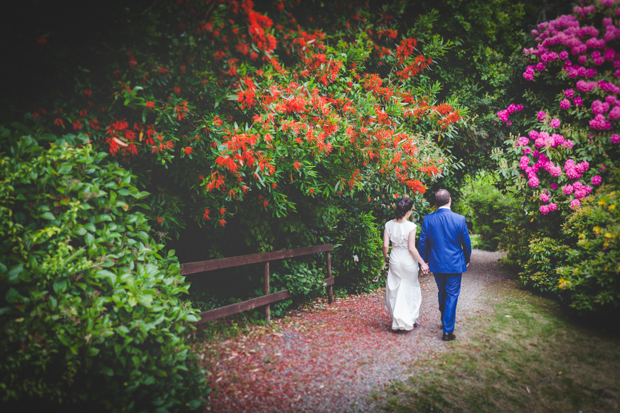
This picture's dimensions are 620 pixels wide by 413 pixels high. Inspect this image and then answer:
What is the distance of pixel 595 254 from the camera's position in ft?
16.0

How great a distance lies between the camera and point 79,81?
281 cm

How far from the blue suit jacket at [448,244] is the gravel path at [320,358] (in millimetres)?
981

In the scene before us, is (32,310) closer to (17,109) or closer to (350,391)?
(17,109)

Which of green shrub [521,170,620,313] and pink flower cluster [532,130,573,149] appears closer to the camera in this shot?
green shrub [521,170,620,313]

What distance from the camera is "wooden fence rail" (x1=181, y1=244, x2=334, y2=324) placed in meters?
4.01

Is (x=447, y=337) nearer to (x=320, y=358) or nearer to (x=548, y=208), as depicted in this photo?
(x=320, y=358)

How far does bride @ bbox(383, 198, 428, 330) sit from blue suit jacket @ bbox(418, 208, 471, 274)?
0.25 meters

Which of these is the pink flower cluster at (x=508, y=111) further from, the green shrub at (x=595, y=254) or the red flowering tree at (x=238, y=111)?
the red flowering tree at (x=238, y=111)

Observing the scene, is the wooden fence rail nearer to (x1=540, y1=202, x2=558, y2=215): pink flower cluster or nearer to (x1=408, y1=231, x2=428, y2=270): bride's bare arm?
(x1=408, y1=231, x2=428, y2=270): bride's bare arm

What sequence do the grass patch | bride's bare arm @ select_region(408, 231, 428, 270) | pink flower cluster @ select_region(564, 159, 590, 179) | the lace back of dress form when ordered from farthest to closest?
pink flower cluster @ select_region(564, 159, 590, 179), the lace back of dress, bride's bare arm @ select_region(408, 231, 428, 270), the grass patch

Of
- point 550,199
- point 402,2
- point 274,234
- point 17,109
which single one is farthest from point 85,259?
point 550,199

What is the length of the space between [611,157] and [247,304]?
628 centimetres

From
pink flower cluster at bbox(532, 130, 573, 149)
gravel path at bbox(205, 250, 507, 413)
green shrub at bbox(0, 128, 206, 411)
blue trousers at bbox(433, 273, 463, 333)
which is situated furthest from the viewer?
pink flower cluster at bbox(532, 130, 573, 149)

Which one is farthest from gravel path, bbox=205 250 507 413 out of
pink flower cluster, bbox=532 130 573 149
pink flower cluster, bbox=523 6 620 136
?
pink flower cluster, bbox=523 6 620 136
